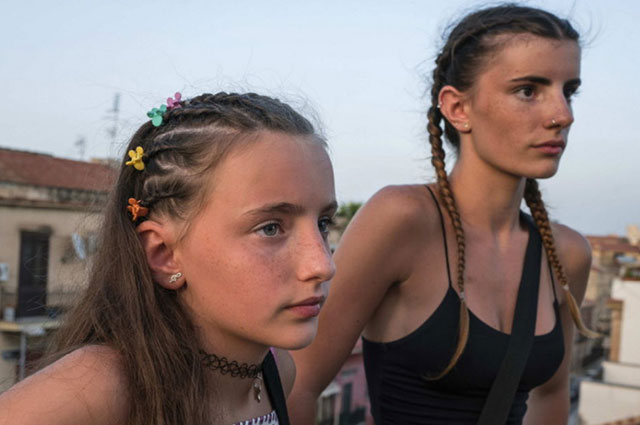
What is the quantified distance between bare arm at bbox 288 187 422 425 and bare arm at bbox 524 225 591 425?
0.69m

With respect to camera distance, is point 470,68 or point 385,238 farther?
point 470,68

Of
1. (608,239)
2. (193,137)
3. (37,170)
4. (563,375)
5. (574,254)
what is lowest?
(608,239)

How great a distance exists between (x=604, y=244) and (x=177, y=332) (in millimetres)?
31929

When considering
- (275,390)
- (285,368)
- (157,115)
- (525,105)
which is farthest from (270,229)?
(525,105)

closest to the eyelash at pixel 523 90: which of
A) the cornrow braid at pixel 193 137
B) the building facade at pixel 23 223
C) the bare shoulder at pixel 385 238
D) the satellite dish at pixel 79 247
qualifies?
the bare shoulder at pixel 385 238

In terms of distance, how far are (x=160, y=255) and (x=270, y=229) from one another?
26 cm

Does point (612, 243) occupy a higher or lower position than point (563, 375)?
lower

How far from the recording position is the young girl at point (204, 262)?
4.66ft

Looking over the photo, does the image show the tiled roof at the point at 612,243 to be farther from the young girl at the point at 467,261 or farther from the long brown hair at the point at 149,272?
the long brown hair at the point at 149,272

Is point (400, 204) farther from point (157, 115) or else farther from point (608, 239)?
point (608, 239)

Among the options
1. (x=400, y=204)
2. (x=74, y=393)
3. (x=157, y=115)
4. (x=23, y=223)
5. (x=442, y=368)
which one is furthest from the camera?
(x=23, y=223)

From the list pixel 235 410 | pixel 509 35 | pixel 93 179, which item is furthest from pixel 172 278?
pixel 509 35

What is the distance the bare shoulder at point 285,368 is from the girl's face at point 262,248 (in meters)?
0.43

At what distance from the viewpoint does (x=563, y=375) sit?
2520 mm
